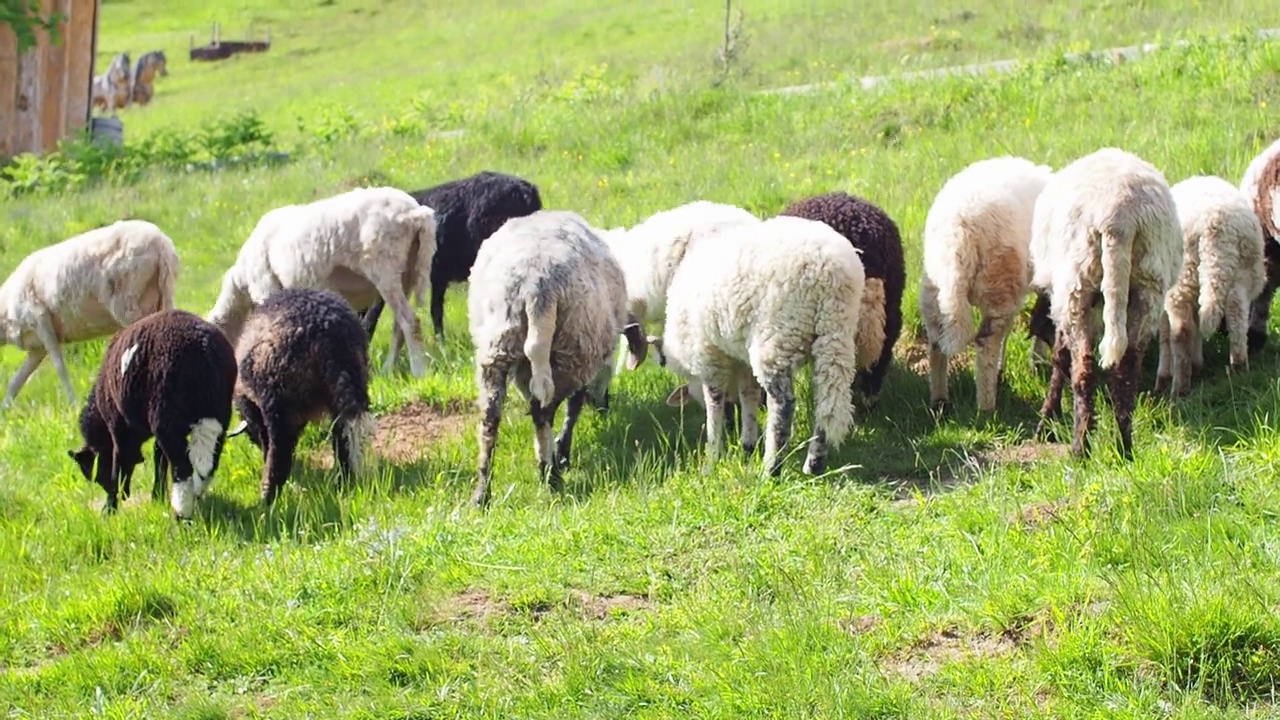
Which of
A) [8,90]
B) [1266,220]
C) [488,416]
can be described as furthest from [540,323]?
[8,90]

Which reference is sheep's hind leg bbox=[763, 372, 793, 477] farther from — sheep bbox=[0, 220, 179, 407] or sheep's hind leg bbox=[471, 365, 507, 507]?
sheep bbox=[0, 220, 179, 407]

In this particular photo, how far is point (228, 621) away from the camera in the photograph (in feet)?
20.8

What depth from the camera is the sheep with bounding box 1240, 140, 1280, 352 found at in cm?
843

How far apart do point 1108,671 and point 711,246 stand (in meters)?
4.07

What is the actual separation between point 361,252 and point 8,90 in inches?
488

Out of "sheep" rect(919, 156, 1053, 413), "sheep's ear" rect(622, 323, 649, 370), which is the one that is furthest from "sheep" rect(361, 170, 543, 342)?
"sheep" rect(919, 156, 1053, 413)

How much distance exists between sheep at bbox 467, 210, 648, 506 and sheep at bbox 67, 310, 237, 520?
1504 millimetres

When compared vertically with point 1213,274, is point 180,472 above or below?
below

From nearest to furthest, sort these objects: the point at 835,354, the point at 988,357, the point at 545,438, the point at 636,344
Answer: the point at 835,354 < the point at 545,438 < the point at 988,357 < the point at 636,344

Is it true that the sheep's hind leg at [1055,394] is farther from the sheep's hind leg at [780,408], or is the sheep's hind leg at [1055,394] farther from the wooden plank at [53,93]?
the wooden plank at [53,93]

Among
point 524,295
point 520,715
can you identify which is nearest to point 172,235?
point 524,295

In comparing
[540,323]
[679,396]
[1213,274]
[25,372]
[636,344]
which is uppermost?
[1213,274]

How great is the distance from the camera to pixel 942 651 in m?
5.20

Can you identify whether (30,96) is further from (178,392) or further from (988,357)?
(988,357)
